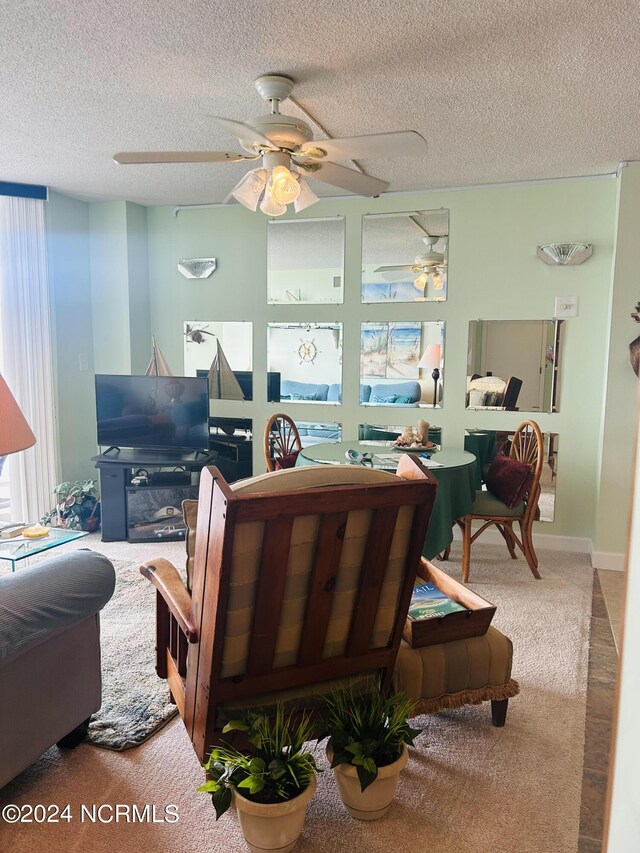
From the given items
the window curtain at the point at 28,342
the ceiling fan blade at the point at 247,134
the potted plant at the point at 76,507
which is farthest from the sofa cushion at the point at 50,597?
the window curtain at the point at 28,342

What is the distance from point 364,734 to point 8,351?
3.90m

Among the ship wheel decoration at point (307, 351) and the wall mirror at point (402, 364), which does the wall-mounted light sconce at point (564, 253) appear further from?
the ship wheel decoration at point (307, 351)

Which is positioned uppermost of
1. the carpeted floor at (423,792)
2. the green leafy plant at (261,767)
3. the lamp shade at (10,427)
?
the lamp shade at (10,427)

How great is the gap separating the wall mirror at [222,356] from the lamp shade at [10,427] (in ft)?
10.3

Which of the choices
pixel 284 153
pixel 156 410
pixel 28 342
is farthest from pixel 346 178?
pixel 28 342

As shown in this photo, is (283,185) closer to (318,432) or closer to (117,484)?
(318,432)

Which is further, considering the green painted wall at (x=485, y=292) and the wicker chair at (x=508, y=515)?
the green painted wall at (x=485, y=292)

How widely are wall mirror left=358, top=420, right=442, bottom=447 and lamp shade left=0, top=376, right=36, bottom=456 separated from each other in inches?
118

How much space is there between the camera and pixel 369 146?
239cm

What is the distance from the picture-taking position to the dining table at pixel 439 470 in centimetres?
332

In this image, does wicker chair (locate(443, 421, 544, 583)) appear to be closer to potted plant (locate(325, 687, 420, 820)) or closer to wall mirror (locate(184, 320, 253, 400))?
potted plant (locate(325, 687, 420, 820))

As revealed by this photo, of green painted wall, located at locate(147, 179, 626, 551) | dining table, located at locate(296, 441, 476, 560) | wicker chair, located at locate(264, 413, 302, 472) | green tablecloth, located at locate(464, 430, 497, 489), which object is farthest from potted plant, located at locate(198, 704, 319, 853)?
green painted wall, located at locate(147, 179, 626, 551)

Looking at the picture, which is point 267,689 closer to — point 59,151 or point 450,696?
point 450,696

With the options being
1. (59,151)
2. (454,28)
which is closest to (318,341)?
(59,151)
